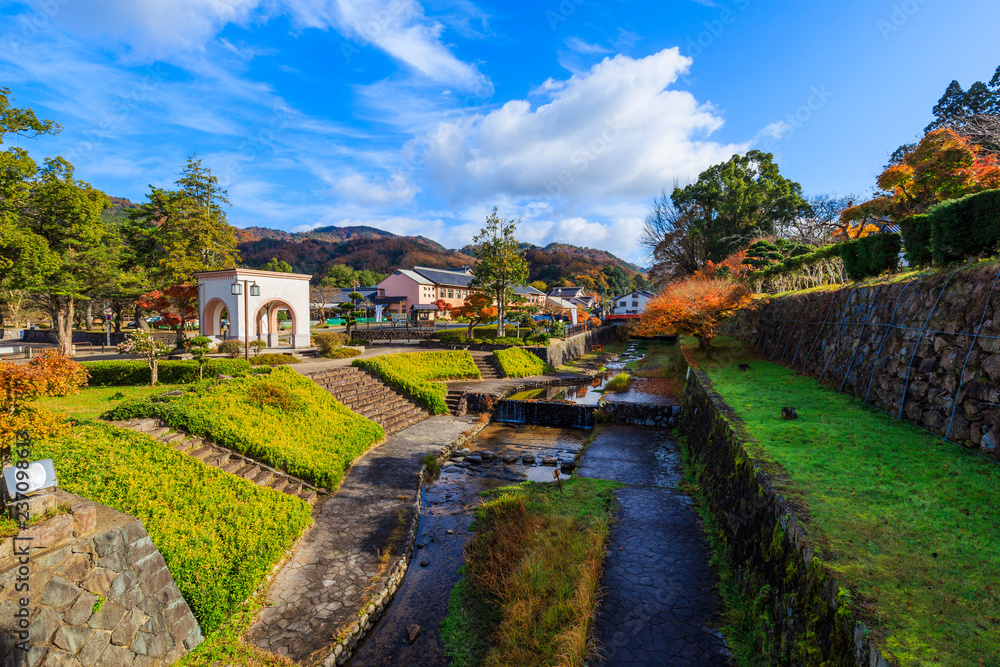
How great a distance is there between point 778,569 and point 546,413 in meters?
13.4

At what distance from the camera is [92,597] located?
4.68 metres

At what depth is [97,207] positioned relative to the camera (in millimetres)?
23141

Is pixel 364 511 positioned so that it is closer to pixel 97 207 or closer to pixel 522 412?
pixel 522 412

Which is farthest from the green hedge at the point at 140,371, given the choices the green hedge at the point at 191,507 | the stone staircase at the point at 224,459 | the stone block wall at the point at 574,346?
the stone block wall at the point at 574,346

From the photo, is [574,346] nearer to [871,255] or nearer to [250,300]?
[250,300]

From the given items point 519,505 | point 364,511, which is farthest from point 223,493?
point 519,505

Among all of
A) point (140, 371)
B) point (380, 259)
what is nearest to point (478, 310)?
point (140, 371)

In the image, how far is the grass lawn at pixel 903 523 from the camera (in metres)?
3.28

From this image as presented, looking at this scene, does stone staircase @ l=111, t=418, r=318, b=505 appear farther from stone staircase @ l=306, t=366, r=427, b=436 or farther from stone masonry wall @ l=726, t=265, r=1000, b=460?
stone masonry wall @ l=726, t=265, r=1000, b=460

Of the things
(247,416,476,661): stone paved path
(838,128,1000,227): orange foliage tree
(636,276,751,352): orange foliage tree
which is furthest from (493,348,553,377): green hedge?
(838,128,1000,227): orange foliage tree

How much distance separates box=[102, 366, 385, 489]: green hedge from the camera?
9.53 meters

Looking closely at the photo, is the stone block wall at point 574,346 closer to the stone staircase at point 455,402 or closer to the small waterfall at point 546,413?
the stone staircase at point 455,402

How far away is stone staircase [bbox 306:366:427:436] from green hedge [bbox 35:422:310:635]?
22.5ft

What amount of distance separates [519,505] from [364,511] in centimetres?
341
